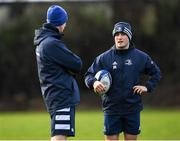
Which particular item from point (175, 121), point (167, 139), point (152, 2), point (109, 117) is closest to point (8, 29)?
point (152, 2)

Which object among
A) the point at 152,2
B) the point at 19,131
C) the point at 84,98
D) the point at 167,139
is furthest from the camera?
the point at 152,2

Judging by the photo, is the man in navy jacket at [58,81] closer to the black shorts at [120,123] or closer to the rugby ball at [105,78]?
the rugby ball at [105,78]

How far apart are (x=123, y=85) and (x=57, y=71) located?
1090mm

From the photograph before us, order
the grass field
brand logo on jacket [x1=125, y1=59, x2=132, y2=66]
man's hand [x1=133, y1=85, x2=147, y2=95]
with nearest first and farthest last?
1. man's hand [x1=133, y1=85, x2=147, y2=95]
2. brand logo on jacket [x1=125, y1=59, x2=132, y2=66]
3. the grass field

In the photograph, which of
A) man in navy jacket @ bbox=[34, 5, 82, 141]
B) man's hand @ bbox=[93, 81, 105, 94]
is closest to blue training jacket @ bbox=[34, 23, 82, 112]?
man in navy jacket @ bbox=[34, 5, 82, 141]

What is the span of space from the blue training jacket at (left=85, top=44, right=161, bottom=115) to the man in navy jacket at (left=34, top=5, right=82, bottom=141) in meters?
0.77

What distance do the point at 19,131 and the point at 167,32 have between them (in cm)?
2046

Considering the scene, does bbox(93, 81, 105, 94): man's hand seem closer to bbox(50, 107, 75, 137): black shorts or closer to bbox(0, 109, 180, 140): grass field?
bbox(50, 107, 75, 137): black shorts

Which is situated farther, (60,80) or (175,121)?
(175,121)

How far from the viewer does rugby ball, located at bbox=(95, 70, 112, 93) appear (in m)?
8.66

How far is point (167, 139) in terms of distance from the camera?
539 inches

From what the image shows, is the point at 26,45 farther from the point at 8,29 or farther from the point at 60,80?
the point at 60,80

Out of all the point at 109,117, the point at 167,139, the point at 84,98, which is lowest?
the point at 84,98

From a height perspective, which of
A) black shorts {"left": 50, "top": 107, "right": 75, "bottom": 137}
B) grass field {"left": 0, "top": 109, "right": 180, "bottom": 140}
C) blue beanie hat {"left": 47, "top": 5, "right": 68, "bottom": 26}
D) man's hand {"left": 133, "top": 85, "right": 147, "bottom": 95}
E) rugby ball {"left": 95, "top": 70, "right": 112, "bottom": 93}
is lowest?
grass field {"left": 0, "top": 109, "right": 180, "bottom": 140}
